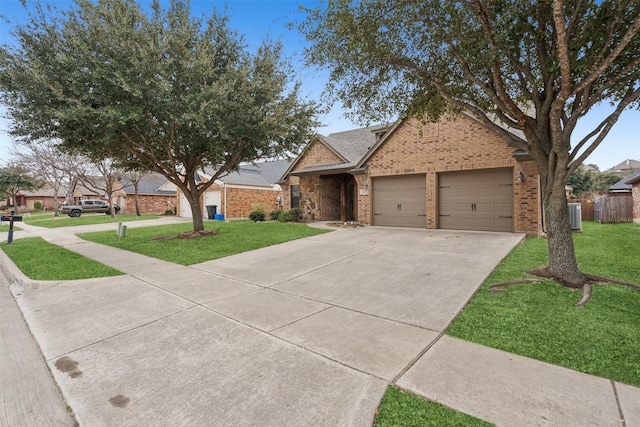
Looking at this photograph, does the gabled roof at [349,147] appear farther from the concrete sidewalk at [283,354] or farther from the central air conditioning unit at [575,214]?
the concrete sidewalk at [283,354]

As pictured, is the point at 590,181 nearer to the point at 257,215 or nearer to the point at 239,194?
the point at 257,215

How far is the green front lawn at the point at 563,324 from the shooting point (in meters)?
2.96

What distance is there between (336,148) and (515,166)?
28.9 ft

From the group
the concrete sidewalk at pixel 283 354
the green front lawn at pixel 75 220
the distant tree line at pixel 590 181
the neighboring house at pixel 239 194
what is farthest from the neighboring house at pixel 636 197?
the green front lawn at pixel 75 220

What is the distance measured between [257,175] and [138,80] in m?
19.3

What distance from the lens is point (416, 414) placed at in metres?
2.26

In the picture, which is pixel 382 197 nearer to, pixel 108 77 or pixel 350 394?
pixel 108 77

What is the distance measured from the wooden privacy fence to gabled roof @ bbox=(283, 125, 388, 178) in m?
13.1

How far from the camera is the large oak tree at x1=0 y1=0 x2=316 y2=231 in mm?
8758

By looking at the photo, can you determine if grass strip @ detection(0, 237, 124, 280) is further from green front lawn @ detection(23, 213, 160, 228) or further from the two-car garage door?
green front lawn @ detection(23, 213, 160, 228)

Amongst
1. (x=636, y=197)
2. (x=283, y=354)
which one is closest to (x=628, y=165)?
(x=636, y=197)

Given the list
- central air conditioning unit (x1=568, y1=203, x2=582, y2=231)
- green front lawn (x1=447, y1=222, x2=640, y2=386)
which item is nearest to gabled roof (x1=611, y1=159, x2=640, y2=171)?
central air conditioning unit (x1=568, y1=203, x2=582, y2=231)

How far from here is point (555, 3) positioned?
12.6ft

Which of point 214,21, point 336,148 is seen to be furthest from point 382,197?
point 214,21
